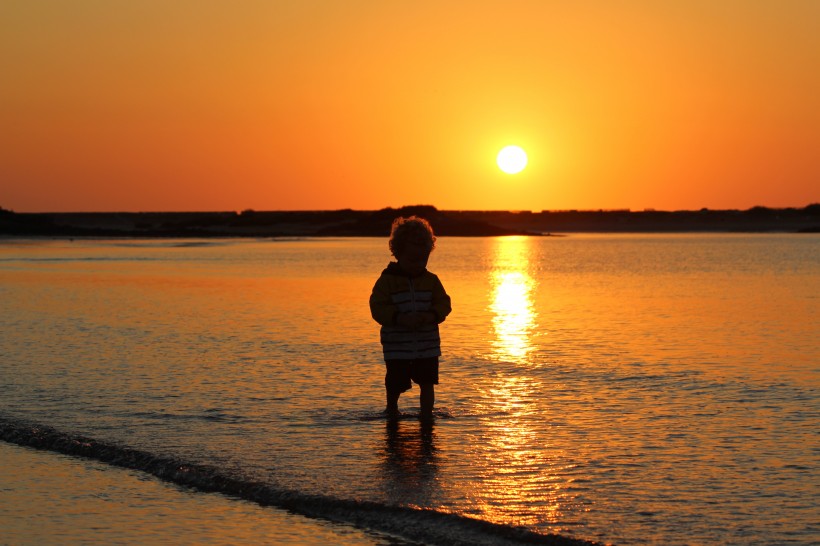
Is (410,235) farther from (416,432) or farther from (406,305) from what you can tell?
(416,432)

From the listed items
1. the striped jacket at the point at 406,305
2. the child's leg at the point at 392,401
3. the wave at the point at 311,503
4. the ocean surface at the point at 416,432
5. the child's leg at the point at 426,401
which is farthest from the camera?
the child's leg at the point at 392,401

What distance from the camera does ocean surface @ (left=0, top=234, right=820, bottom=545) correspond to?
7.46 metres

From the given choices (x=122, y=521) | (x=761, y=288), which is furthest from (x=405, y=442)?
(x=761, y=288)

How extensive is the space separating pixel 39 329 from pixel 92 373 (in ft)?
20.2

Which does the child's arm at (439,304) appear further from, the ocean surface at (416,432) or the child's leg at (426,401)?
the ocean surface at (416,432)

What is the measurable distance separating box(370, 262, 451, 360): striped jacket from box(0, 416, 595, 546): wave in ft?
6.72

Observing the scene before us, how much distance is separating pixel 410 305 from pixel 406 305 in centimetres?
4

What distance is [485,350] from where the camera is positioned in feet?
56.1

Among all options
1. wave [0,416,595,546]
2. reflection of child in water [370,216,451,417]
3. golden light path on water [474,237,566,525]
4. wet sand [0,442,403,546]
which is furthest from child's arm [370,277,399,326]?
wet sand [0,442,403,546]

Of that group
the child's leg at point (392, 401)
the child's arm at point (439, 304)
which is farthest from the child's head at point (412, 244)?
the child's leg at point (392, 401)

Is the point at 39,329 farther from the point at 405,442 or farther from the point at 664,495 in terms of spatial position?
the point at 664,495

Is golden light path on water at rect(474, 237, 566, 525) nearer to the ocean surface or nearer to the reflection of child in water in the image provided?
the ocean surface

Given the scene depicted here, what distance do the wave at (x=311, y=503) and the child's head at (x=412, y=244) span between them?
2.43 meters

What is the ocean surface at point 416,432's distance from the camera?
24.5 feet
